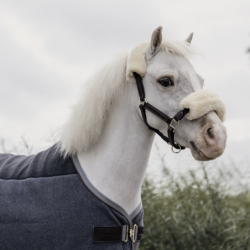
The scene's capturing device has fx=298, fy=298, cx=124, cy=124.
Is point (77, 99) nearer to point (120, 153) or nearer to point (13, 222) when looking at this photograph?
point (120, 153)

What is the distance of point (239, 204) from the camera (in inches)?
175

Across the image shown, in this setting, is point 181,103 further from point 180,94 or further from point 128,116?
point 128,116

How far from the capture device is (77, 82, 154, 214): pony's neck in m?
1.92

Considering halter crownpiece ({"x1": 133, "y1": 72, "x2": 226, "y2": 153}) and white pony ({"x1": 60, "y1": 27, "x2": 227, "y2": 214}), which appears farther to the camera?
white pony ({"x1": 60, "y1": 27, "x2": 227, "y2": 214})

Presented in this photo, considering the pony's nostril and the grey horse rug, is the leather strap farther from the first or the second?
the pony's nostril

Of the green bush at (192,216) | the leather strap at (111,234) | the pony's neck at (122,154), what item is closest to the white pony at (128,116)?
the pony's neck at (122,154)

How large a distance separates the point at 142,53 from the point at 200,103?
52cm

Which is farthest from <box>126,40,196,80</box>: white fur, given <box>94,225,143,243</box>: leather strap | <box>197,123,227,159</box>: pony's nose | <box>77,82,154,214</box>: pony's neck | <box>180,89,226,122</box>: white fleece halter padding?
<box>94,225,143,243</box>: leather strap

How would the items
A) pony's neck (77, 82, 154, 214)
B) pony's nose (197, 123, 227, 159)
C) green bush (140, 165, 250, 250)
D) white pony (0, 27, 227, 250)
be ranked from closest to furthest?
pony's nose (197, 123, 227, 159) → white pony (0, 27, 227, 250) → pony's neck (77, 82, 154, 214) → green bush (140, 165, 250, 250)

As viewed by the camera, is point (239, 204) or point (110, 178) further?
point (239, 204)

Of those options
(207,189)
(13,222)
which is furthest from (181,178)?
(13,222)

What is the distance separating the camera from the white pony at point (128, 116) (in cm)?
184

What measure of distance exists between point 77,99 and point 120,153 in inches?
21.2

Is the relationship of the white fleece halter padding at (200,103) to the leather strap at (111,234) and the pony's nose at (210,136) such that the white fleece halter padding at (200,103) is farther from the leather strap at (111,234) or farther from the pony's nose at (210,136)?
the leather strap at (111,234)
